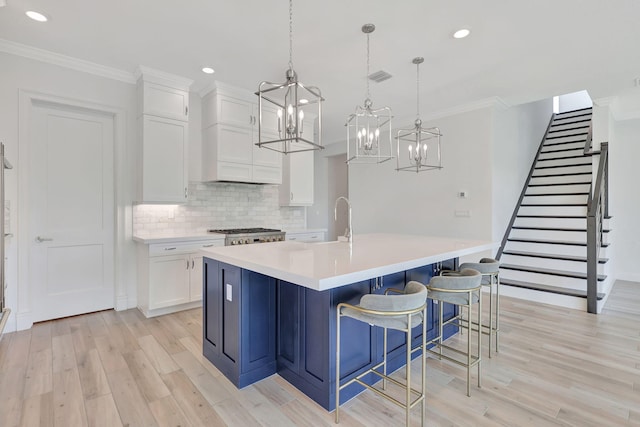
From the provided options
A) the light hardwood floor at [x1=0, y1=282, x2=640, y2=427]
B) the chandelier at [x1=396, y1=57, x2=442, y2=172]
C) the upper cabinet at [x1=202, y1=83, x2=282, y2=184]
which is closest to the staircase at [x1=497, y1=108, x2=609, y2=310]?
the light hardwood floor at [x1=0, y1=282, x2=640, y2=427]

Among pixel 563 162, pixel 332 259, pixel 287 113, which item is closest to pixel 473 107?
pixel 563 162

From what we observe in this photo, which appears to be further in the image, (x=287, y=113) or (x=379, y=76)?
(x=379, y=76)

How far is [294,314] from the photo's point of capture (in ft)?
7.24

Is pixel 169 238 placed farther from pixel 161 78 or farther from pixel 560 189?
pixel 560 189

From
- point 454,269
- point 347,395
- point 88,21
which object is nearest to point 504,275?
point 454,269

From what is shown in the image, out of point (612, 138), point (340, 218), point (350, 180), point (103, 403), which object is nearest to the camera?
point (103, 403)

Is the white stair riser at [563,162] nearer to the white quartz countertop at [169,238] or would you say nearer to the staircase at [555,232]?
the staircase at [555,232]

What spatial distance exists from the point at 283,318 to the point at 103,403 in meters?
1.21

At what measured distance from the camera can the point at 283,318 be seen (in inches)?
90.7

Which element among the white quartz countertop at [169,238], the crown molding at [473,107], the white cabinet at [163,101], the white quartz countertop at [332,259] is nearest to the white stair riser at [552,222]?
the crown molding at [473,107]

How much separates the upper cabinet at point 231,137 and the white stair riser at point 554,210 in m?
4.45

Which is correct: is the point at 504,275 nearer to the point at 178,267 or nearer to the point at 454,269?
the point at 454,269

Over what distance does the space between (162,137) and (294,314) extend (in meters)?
2.87

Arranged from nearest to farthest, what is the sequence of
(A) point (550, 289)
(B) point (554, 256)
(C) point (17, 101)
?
(C) point (17, 101) < (A) point (550, 289) < (B) point (554, 256)
